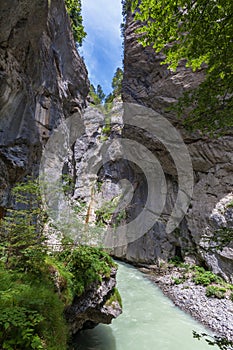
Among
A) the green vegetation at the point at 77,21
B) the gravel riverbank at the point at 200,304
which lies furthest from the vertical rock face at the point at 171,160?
the green vegetation at the point at 77,21

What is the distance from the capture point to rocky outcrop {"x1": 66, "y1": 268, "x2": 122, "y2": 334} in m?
4.44

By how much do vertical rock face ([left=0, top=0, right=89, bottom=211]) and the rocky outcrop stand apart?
384cm

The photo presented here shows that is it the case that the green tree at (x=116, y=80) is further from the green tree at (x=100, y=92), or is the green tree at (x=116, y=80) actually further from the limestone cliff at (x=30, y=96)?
the limestone cliff at (x=30, y=96)

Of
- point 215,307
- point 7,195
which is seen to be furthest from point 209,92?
point 215,307

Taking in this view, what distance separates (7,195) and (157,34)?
6.22 meters

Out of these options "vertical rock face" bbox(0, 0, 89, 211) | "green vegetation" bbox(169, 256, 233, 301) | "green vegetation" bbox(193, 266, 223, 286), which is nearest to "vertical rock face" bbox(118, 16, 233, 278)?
"green vegetation" bbox(193, 266, 223, 286)

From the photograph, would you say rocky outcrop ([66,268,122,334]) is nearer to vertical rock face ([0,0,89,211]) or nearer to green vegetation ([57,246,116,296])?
green vegetation ([57,246,116,296])

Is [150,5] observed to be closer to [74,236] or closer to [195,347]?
[74,236]

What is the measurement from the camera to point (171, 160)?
1409 cm

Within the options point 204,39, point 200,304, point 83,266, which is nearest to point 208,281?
point 200,304

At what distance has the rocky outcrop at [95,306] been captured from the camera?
444cm

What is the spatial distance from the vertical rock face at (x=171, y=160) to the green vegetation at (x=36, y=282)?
7.66 m

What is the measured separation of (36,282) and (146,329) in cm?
494

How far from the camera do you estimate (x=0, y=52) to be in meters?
6.31
